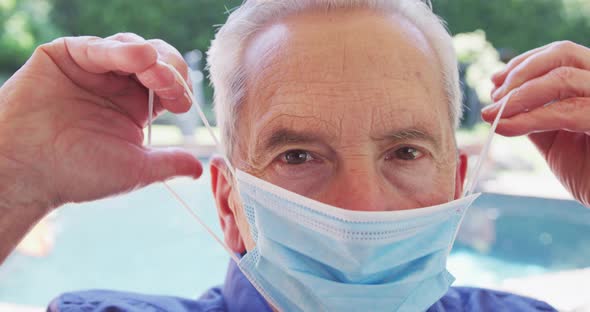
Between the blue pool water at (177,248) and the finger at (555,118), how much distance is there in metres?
5.22

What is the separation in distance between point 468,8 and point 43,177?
15.8 m

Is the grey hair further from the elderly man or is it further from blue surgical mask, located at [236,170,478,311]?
blue surgical mask, located at [236,170,478,311]

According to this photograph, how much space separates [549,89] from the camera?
1.43 meters

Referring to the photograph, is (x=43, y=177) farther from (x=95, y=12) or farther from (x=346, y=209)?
(x=95, y=12)

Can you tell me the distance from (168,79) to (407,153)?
69cm

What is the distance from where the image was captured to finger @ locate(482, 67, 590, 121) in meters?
1.43

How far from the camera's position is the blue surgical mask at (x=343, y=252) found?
1.19 metres

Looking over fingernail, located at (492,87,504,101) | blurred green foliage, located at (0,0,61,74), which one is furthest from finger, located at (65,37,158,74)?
blurred green foliage, located at (0,0,61,74)

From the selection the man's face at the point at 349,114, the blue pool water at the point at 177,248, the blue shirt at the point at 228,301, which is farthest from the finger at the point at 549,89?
the blue pool water at the point at 177,248

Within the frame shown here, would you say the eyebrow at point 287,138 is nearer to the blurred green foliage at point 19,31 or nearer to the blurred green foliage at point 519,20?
the blurred green foliage at point 19,31

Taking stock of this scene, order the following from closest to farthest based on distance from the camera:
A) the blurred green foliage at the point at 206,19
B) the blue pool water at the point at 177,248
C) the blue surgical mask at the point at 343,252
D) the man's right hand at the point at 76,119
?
1. the blue surgical mask at the point at 343,252
2. the man's right hand at the point at 76,119
3. the blue pool water at the point at 177,248
4. the blurred green foliage at the point at 206,19

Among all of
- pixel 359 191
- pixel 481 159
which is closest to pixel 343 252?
pixel 359 191

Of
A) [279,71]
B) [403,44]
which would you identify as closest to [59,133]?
[279,71]

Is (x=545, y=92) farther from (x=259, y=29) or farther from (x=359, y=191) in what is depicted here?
A: (x=259, y=29)
